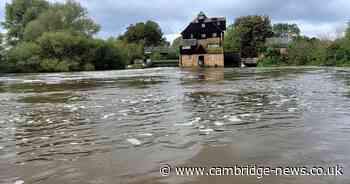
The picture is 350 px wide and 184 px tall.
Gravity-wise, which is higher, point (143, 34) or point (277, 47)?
point (143, 34)

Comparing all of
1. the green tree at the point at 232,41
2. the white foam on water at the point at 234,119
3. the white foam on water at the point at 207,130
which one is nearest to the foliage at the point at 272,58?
the green tree at the point at 232,41

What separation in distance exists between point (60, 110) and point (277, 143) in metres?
5.95

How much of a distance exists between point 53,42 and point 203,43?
27.4 m

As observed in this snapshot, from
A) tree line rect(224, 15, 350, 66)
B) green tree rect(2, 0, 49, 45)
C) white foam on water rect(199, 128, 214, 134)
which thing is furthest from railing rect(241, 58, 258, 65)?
white foam on water rect(199, 128, 214, 134)

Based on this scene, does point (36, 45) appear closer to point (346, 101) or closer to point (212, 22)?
point (212, 22)

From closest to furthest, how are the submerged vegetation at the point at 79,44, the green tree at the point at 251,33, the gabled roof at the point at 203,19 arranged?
the submerged vegetation at the point at 79,44, the green tree at the point at 251,33, the gabled roof at the point at 203,19

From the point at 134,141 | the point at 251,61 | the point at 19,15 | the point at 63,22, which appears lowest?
the point at 134,141

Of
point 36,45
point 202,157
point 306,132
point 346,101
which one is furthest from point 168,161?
point 36,45

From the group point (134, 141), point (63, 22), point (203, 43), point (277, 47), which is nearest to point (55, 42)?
point (63, 22)

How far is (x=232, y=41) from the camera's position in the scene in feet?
223

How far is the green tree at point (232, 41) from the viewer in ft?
219

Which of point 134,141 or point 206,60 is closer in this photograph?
point 134,141

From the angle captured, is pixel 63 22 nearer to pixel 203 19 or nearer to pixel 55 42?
pixel 55 42

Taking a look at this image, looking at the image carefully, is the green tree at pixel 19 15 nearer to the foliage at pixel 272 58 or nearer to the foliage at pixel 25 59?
the foliage at pixel 25 59
